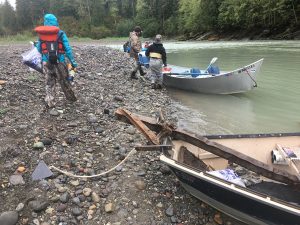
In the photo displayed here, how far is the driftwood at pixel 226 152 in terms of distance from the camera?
4230 mm

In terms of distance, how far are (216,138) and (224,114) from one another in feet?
16.8

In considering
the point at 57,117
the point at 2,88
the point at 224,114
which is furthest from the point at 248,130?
the point at 2,88

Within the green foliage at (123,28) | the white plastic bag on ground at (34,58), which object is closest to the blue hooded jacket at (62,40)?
the white plastic bag on ground at (34,58)

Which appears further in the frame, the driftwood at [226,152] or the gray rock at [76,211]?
the gray rock at [76,211]

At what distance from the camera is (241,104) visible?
38.2 feet

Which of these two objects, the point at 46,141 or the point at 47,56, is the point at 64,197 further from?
the point at 47,56

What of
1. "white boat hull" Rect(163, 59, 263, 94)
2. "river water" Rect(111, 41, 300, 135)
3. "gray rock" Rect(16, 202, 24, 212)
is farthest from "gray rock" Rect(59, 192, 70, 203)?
"white boat hull" Rect(163, 59, 263, 94)

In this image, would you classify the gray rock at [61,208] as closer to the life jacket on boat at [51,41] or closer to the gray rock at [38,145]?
the gray rock at [38,145]

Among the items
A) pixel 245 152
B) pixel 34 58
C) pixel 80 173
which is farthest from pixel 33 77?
pixel 245 152

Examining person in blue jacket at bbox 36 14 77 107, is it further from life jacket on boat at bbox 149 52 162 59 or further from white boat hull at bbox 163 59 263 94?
white boat hull at bbox 163 59 263 94

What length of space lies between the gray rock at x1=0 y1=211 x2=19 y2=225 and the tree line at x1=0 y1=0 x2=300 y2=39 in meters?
44.5

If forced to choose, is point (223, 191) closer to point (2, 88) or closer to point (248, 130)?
point (248, 130)

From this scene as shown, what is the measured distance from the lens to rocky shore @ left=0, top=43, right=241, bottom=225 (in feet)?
14.8

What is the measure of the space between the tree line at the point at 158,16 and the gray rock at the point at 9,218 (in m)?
44.5
